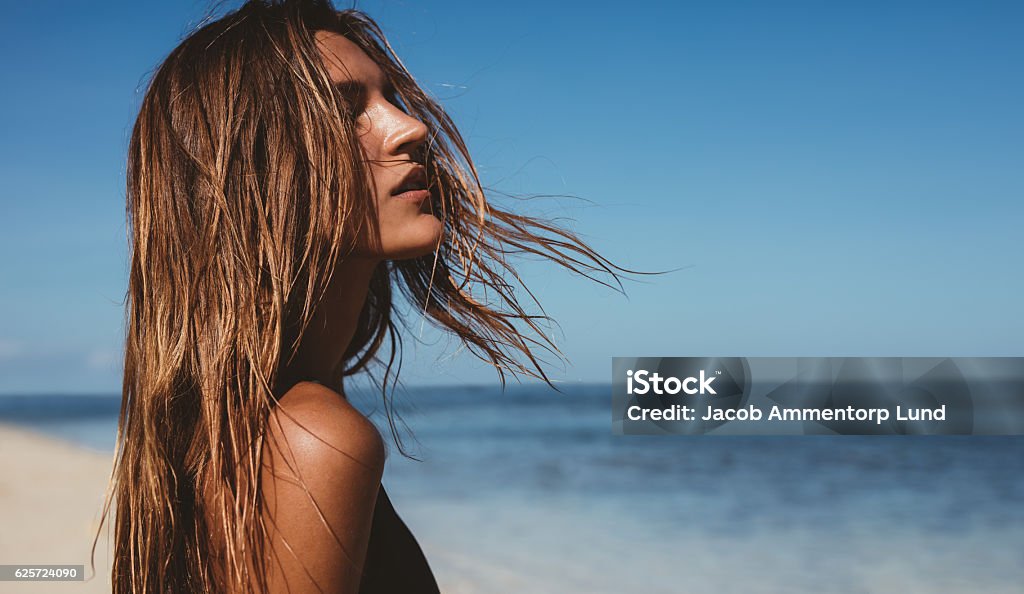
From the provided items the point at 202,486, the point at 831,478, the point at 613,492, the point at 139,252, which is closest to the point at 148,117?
the point at 139,252

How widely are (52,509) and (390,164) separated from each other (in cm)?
879

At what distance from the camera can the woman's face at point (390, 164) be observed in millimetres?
1217

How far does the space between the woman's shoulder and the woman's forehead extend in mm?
459

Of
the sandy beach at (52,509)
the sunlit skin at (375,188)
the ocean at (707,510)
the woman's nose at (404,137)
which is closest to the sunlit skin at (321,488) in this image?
the sunlit skin at (375,188)

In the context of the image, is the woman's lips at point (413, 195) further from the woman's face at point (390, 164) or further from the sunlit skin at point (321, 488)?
the sunlit skin at point (321, 488)

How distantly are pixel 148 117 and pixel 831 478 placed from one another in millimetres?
12175

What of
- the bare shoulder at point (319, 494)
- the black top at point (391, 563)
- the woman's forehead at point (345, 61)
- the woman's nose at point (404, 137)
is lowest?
the black top at point (391, 563)

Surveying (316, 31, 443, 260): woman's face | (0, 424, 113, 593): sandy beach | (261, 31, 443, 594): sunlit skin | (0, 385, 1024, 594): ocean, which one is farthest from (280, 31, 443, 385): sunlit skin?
(0, 424, 113, 593): sandy beach

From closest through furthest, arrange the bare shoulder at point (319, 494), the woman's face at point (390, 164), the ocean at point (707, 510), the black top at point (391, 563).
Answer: the bare shoulder at point (319, 494) < the woman's face at point (390, 164) < the black top at point (391, 563) < the ocean at point (707, 510)

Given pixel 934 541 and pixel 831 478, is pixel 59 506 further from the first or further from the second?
pixel 831 478

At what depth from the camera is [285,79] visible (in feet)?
3.91

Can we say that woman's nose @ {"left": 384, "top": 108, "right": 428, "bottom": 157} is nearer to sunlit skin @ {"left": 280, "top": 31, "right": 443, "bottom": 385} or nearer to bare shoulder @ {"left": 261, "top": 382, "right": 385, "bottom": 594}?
sunlit skin @ {"left": 280, "top": 31, "right": 443, "bottom": 385}

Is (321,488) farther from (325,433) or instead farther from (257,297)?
(257,297)

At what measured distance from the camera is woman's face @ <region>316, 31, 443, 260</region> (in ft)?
3.99
